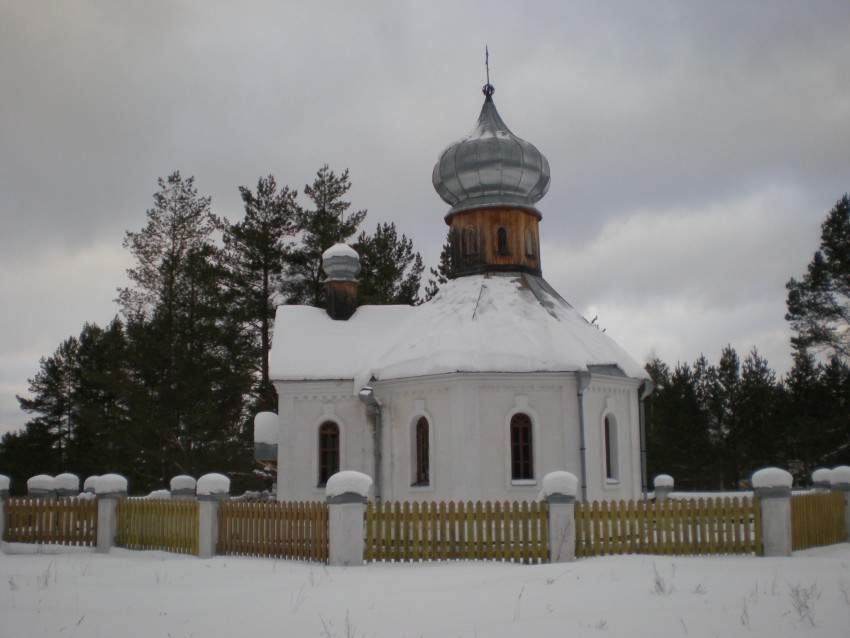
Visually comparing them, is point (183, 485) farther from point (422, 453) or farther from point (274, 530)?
point (274, 530)

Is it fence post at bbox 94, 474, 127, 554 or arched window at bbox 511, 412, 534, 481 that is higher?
arched window at bbox 511, 412, 534, 481

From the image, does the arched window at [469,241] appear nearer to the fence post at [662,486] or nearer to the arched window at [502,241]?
the arched window at [502,241]

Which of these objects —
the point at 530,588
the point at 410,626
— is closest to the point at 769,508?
the point at 530,588

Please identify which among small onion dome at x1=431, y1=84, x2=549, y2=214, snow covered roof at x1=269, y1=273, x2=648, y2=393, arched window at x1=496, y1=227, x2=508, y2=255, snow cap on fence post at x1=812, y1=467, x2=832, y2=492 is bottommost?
snow cap on fence post at x1=812, y1=467, x2=832, y2=492

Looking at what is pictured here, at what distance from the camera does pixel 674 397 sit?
33.2 metres

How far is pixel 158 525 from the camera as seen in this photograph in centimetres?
1434

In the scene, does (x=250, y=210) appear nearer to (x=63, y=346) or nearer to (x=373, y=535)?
(x=63, y=346)

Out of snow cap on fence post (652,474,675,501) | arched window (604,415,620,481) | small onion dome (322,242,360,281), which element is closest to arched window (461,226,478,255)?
small onion dome (322,242,360,281)

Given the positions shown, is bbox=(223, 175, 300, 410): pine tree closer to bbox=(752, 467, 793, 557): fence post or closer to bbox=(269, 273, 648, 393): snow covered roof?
bbox=(269, 273, 648, 393): snow covered roof

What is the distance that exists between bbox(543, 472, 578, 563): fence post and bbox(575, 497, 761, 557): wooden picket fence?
228 mm

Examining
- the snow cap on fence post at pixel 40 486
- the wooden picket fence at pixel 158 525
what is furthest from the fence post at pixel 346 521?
the snow cap on fence post at pixel 40 486

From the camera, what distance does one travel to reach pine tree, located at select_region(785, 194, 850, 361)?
94.5ft

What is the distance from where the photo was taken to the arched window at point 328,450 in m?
19.1

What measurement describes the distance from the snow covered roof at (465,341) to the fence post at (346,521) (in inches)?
197
